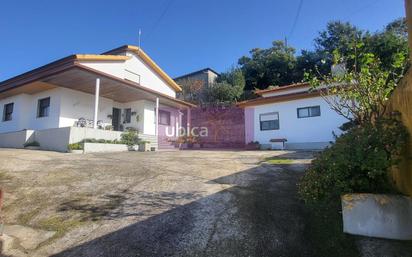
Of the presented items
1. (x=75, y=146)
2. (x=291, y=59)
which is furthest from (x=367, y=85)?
(x=291, y=59)

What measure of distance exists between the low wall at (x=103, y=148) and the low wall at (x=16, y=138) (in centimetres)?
384

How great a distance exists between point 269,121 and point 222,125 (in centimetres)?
490

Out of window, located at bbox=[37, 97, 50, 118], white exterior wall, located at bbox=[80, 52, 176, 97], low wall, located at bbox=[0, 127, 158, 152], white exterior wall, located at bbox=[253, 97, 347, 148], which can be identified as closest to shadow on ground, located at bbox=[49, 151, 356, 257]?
low wall, located at bbox=[0, 127, 158, 152]

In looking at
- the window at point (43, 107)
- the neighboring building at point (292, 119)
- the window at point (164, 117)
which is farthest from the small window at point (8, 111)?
the neighboring building at point (292, 119)

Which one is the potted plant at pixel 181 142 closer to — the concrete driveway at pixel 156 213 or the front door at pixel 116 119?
the front door at pixel 116 119

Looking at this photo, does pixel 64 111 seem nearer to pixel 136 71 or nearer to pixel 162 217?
pixel 136 71

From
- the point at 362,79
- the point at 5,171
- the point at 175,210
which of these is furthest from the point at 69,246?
the point at 362,79

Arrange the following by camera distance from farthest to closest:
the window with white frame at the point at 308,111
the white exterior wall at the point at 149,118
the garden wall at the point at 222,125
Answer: the garden wall at the point at 222,125
the white exterior wall at the point at 149,118
the window with white frame at the point at 308,111

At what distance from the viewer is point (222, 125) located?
22688 mm

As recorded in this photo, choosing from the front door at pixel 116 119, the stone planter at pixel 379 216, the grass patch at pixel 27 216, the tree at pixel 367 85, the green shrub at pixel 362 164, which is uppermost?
the front door at pixel 116 119

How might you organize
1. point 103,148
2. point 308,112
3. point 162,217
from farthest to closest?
point 308,112, point 103,148, point 162,217

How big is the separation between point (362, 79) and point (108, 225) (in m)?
5.62

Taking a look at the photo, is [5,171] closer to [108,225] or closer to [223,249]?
[108,225]

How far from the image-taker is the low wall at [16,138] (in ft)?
49.5
